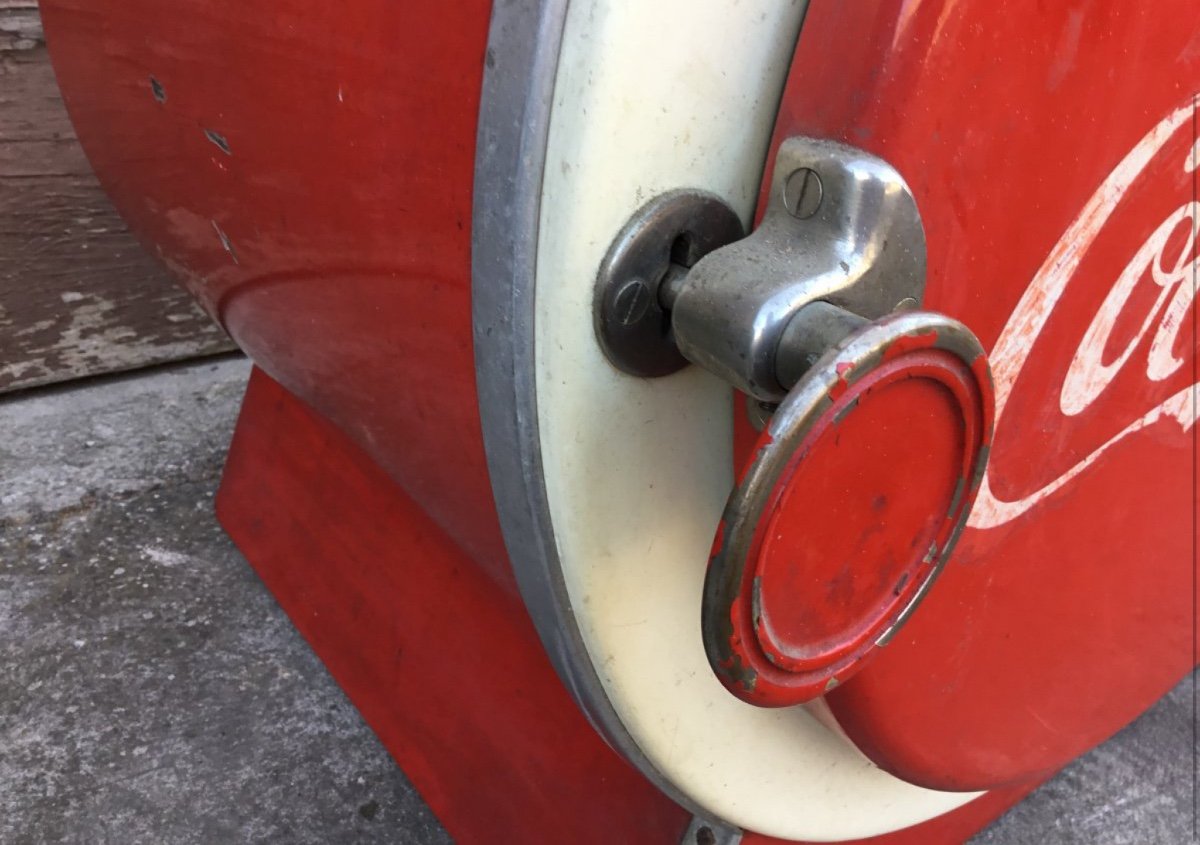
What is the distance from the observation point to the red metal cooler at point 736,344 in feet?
1.55

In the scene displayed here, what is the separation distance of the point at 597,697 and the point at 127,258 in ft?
4.57

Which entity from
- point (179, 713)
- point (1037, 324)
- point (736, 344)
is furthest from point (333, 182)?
point (179, 713)

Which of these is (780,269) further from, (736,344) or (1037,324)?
(1037,324)

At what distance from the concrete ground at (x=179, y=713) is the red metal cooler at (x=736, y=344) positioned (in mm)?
188

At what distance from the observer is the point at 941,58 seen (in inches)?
18.8

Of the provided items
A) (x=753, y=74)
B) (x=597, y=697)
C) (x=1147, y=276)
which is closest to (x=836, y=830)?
(x=597, y=697)

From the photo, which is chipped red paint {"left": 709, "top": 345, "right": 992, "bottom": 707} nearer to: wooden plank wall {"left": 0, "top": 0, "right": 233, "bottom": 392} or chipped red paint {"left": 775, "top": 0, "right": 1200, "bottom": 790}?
chipped red paint {"left": 775, "top": 0, "right": 1200, "bottom": 790}

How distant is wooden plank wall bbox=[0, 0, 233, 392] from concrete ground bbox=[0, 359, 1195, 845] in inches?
9.3

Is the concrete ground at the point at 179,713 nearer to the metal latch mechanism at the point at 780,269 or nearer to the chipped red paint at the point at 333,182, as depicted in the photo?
the chipped red paint at the point at 333,182

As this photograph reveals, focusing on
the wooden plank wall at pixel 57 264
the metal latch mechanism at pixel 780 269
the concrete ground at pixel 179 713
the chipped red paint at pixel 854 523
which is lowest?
the concrete ground at pixel 179 713

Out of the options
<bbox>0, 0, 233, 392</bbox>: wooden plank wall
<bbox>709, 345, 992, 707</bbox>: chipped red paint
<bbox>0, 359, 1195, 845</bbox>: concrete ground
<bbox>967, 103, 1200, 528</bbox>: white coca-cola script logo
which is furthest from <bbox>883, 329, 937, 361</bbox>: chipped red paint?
<bbox>0, 0, 233, 392</bbox>: wooden plank wall

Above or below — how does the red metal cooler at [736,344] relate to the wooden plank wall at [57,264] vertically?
above

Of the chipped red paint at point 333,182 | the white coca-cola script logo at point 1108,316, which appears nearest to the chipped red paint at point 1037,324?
the white coca-cola script logo at point 1108,316

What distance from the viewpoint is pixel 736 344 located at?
468mm
